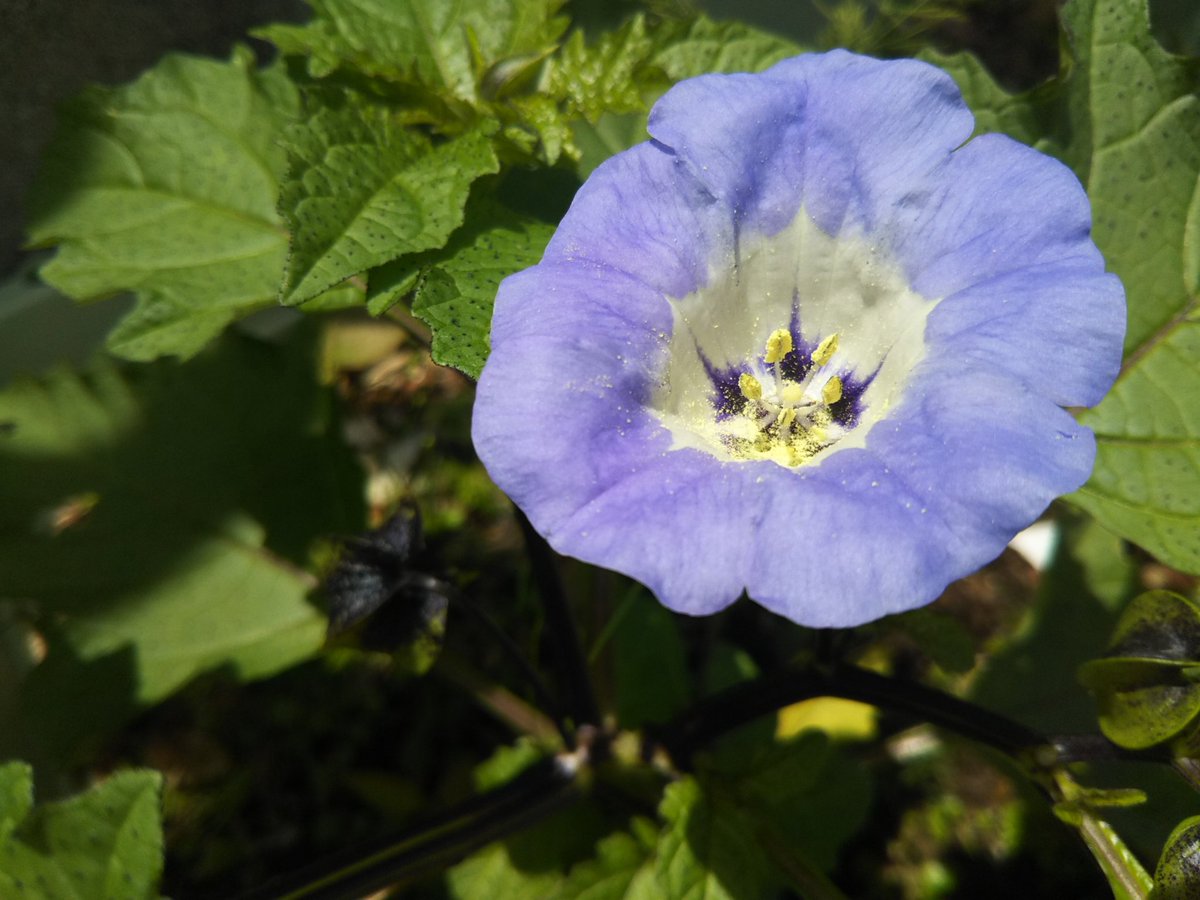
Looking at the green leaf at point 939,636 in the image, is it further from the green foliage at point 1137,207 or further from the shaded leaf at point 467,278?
the shaded leaf at point 467,278

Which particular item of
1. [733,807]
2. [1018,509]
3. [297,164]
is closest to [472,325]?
[297,164]

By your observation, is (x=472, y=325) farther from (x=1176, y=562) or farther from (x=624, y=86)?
(x=1176, y=562)

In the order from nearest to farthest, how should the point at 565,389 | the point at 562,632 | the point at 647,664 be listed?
the point at 565,389, the point at 562,632, the point at 647,664

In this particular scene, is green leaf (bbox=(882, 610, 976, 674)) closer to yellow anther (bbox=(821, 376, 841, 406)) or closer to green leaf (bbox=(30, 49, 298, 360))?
yellow anther (bbox=(821, 376, 841, 406))

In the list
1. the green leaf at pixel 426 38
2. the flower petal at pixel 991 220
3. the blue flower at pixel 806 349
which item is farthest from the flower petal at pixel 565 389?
the green leaf at pixel 426 38

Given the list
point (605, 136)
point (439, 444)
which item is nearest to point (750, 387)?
point (605, 136)

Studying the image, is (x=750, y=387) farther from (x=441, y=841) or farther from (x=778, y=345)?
(x=441, y=841)
